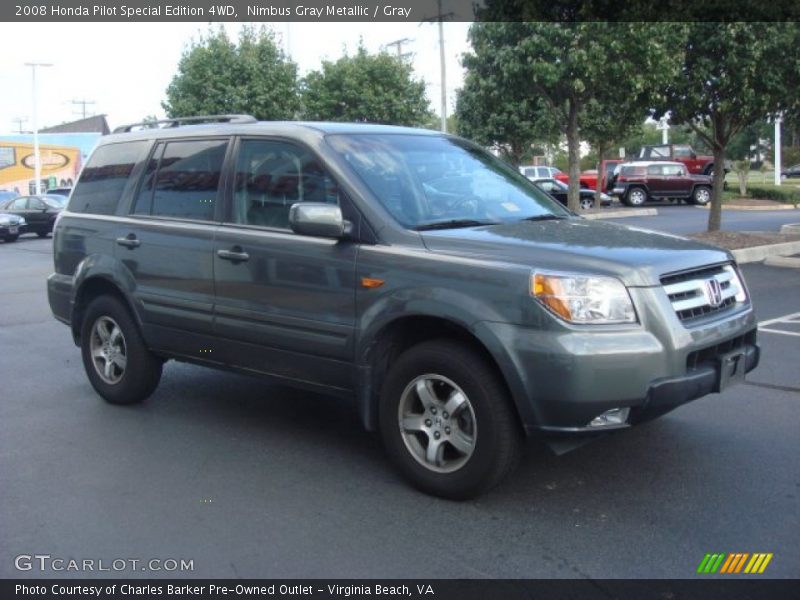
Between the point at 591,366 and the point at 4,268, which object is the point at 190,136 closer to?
the point at 591,366

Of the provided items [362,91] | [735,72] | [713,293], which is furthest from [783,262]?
[362,91]

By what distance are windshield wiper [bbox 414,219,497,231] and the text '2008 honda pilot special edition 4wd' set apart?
0.01 metres

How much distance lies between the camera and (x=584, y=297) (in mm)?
4051

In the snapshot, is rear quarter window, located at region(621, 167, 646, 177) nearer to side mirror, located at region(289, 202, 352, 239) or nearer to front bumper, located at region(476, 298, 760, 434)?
side mirror, located at region(289, 202, 352, 239)

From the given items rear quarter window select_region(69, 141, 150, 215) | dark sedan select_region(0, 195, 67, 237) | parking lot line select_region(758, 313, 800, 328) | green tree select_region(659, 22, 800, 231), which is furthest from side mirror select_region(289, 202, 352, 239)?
dark sedan select_region(0, 195, 67, 237)

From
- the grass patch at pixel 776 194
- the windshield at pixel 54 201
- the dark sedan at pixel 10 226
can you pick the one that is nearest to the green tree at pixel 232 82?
the windshield at pixel 54 201

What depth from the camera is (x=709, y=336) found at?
431 cm

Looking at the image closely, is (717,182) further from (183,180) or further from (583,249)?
(583,249)

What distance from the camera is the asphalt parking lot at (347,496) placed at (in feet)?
12.6

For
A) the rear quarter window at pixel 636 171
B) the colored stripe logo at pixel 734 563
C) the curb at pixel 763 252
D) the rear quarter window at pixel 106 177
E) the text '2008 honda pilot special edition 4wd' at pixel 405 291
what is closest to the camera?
the colored stripe logo at pixel 734 563

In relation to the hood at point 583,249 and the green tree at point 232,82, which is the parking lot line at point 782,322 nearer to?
the hood at point 583,249

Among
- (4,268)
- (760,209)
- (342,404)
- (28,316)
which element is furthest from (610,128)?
(342,404)

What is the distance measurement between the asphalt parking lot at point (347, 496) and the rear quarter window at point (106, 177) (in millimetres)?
1471

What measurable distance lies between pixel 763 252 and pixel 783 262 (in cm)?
100
